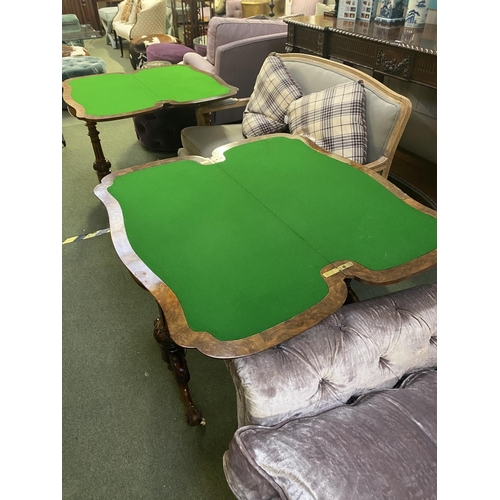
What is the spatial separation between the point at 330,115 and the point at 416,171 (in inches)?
48.2

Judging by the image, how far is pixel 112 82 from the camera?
2521 millimetres

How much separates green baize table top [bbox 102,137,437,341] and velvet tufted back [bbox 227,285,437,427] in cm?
11

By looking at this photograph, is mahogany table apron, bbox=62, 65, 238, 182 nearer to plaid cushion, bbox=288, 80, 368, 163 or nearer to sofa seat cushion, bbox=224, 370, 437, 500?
plaid cushion, bbox=288, 80, 368, 163

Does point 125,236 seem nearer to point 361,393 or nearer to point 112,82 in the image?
point 361,393

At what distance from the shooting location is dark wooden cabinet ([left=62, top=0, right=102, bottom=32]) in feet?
22.7

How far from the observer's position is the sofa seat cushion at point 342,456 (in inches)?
28.0

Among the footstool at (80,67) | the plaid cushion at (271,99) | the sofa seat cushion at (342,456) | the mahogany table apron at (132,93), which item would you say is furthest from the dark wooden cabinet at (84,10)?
the sofa seat cushion at (342,456)

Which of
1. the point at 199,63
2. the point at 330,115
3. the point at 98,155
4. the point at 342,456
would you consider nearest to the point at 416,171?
the point at 330,115

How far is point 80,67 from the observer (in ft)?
13.0

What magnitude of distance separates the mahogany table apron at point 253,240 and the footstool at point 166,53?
9.15 feet

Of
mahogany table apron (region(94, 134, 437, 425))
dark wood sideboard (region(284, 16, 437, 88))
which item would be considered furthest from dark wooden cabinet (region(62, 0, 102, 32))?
mahogany table apron (region(94, 134, 437, 425))

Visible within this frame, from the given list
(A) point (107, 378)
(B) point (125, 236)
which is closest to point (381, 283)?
(B) point (125, 236)

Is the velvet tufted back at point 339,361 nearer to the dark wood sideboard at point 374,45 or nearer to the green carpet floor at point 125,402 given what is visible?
the green carpet floor at point 125,402

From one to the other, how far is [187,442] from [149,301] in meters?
0.75
